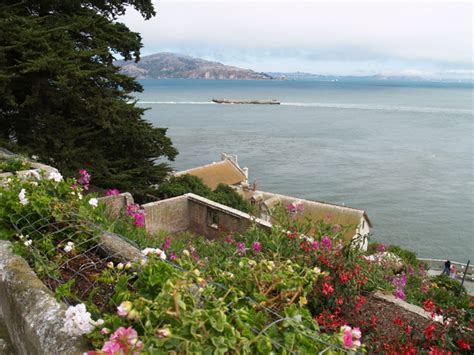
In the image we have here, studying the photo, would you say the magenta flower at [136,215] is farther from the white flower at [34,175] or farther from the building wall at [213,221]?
the building wall at [213,221]

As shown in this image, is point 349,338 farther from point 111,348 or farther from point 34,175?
point 34,175

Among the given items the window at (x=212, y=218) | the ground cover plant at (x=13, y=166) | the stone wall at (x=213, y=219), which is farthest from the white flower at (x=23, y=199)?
the window at (x=212, y=218)

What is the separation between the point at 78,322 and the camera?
187 centimetres

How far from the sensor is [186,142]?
62.5 meters

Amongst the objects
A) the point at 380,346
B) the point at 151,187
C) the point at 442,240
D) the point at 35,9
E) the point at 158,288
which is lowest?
the point at 442,240

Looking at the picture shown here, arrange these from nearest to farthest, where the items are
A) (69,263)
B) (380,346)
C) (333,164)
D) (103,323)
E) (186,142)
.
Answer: (103,323) < (69,263) < (380,346) < (333,164) < (186,142)

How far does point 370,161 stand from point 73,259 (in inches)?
2173

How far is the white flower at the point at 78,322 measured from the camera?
1.88 metres

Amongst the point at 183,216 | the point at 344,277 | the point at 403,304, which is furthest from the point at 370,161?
the point at 344,277

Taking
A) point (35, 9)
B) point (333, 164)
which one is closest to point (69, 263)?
point (35, 9)

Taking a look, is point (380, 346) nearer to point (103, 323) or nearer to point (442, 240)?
point (103, 323)

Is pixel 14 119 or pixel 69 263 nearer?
pixel 69 263

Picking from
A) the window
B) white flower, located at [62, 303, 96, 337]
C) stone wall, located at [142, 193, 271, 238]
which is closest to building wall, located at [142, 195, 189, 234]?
stone wall, located at [142, 193, 271, 238]

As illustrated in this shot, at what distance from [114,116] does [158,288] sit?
440 inches
